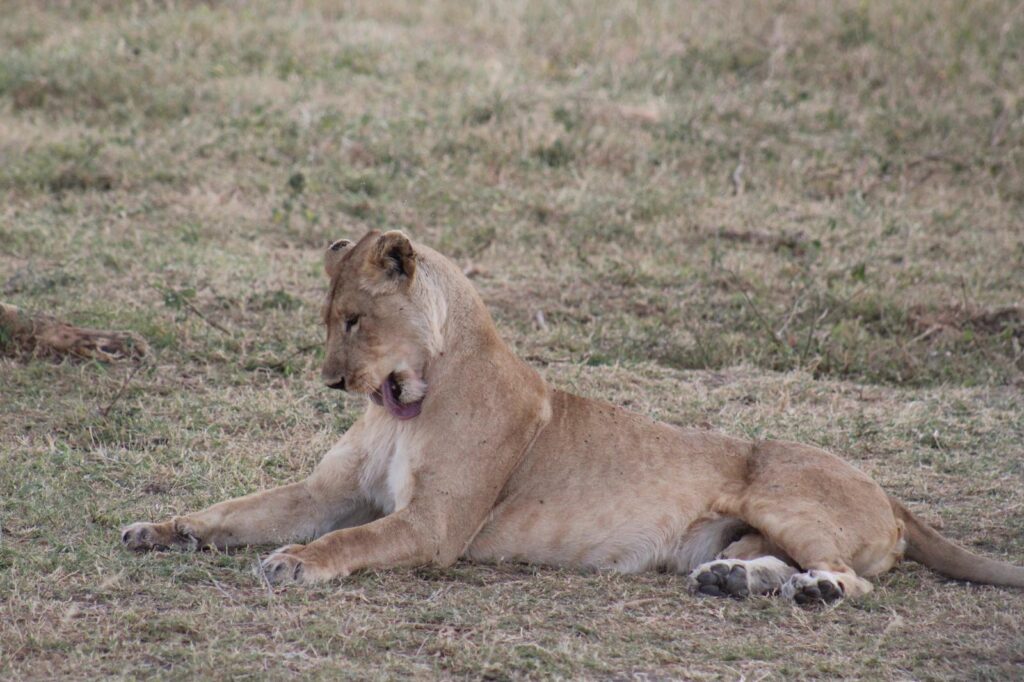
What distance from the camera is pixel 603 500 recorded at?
4641 millimetres

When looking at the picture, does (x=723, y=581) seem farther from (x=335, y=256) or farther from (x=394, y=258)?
(x=335, y=256)

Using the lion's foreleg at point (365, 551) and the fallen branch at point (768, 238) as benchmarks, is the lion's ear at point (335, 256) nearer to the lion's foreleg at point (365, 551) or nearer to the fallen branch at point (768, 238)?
the lion's foreleg at point (365, 551)

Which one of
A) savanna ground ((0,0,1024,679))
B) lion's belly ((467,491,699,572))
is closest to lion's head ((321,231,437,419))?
lion's belly ((467,491,699,572))

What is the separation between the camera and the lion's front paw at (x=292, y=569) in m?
4.17

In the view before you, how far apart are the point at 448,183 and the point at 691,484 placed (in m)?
5.38

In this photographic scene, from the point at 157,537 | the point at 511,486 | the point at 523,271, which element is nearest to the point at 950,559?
the point at 511,486

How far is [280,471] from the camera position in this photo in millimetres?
5520

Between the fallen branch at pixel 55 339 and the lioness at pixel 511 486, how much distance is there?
2293 mm

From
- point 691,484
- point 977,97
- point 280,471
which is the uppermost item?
point 977,97

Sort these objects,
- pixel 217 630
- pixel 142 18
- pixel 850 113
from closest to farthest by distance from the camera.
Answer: pixel 217 630, pixel 850 113, pixel 142 18

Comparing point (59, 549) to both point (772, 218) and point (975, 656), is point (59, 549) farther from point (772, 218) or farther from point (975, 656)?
point (772, 218)

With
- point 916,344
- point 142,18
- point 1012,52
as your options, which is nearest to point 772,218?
point 916,344

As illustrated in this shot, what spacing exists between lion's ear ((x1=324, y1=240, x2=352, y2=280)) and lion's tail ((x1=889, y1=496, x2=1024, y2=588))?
2.00m

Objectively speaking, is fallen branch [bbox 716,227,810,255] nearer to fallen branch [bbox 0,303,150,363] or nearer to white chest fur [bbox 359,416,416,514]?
fallen branch [bbox 0,303,150,363]
